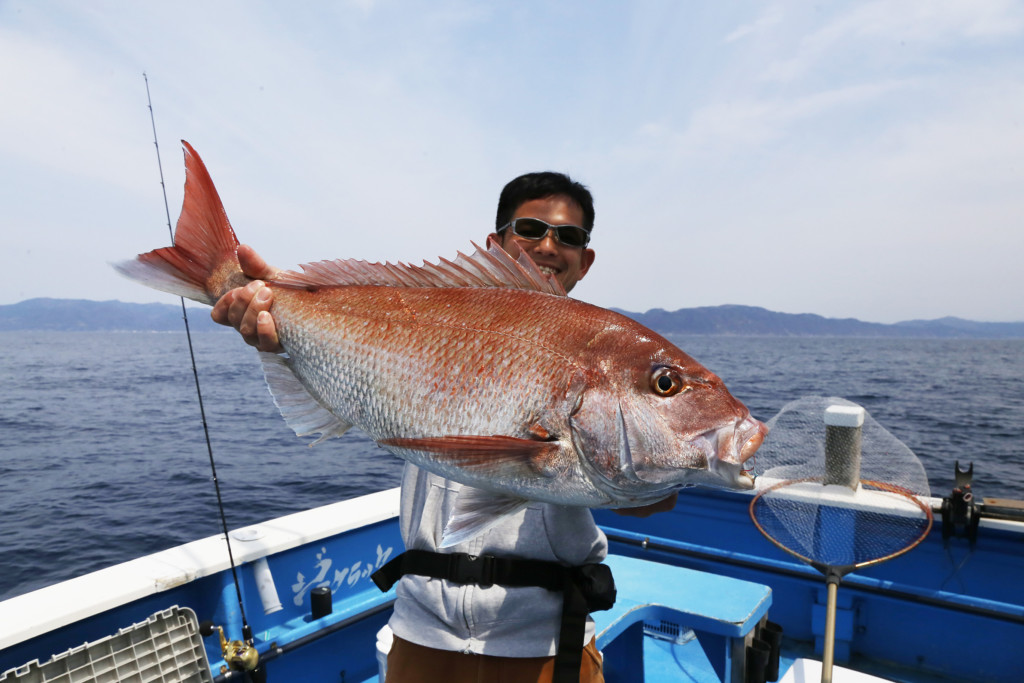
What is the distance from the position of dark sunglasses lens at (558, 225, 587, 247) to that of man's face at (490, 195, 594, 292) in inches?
0.7

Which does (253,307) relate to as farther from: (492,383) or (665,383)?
(665,383)

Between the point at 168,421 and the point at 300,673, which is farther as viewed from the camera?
the point at 168,421

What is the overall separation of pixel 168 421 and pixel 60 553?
13494 mm

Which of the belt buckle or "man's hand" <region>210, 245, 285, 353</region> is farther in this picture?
the belt buckle

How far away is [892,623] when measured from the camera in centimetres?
439

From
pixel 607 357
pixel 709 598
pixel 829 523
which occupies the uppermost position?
pixel 607 357

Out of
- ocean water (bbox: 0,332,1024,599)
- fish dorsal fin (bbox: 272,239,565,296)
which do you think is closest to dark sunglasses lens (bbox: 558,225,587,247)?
fish dorsal fin (bbox: 272,239,565,296)

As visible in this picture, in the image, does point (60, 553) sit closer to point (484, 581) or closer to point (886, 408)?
point (484, 581)

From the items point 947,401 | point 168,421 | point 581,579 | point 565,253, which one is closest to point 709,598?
point 581,579

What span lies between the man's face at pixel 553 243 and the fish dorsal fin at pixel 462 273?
73cm

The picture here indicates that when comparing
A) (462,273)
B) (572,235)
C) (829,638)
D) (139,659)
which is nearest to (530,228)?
(572,235)

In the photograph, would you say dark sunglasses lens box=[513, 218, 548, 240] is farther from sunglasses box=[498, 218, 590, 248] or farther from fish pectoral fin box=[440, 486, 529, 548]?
fish pectoral fin box=[440, 486, 529, 548]

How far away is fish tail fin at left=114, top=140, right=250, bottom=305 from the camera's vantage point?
1618mm

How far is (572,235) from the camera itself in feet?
7.56
